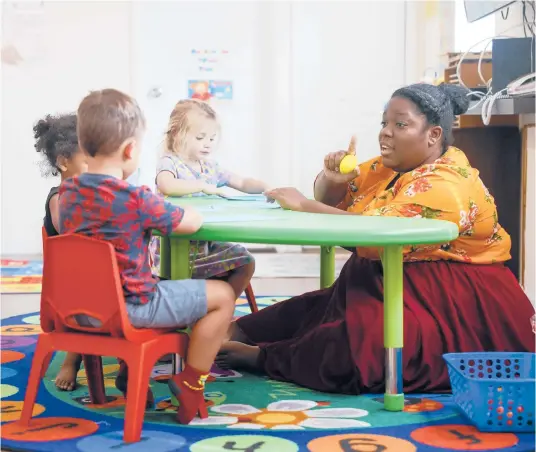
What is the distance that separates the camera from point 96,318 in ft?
6.59

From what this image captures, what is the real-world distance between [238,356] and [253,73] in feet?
12.0

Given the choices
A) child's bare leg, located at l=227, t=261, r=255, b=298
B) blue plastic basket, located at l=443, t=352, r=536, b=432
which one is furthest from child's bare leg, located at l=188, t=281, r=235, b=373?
child's bare leg, located at l=227, t=261, r=255, b=298

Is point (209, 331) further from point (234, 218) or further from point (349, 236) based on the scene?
point (349, 236)

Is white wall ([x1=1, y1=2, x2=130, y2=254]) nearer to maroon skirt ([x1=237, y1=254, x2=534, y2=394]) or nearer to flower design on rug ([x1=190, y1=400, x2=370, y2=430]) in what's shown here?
maroon skirt ([x1=237, y1=254, x2=534, y2=394])

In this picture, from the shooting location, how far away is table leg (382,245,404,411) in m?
2.21

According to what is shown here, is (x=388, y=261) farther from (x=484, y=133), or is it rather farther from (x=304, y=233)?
(x=484, y=133)

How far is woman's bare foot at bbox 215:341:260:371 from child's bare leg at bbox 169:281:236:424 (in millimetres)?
585

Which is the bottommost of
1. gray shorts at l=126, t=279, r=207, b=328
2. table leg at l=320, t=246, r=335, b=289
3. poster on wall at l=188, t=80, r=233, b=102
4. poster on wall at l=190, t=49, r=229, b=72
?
table leg at l=320, t=246, r=335, b=289

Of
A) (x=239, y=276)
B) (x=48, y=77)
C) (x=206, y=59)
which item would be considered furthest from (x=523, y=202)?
(x=48, y=77)

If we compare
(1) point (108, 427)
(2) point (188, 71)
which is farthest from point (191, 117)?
(2) point (188, 71)

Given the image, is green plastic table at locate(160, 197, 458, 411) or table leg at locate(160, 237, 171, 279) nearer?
green plastic table at locate(160, 197, 458, 411)

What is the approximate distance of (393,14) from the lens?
6066 mm

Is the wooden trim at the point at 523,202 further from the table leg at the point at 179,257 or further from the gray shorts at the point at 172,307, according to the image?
the gray shorts at the point at 172,307

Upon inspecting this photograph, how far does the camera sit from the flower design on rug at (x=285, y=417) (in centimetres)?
212
